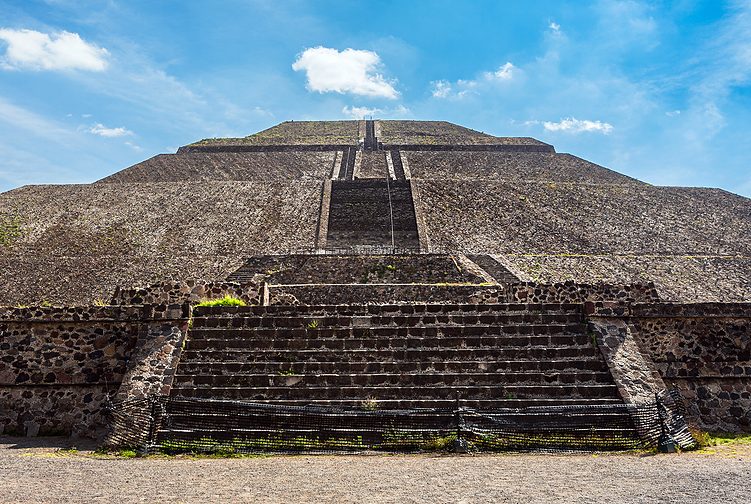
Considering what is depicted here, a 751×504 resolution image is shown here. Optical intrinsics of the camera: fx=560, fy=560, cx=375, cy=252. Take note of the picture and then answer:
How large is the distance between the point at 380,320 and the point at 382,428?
1.76 metres

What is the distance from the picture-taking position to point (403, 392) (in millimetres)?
6391

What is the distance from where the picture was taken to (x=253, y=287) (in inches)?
374

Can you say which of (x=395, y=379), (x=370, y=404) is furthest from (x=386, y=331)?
(x=370, y=404)

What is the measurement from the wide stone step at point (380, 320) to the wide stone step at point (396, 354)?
1.51 feet

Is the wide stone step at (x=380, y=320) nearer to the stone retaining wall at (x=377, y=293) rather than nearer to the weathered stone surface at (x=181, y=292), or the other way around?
Result: the weathered stone surface at (x=181, y=292)

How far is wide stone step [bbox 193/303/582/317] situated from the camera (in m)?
7.47

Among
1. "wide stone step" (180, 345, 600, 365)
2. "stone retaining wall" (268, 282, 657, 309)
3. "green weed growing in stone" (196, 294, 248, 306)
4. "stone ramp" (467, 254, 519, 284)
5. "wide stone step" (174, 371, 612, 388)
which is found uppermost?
"stone ramp" (467, 254, 519, 284)

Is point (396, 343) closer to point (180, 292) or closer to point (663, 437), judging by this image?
point (663, 437)

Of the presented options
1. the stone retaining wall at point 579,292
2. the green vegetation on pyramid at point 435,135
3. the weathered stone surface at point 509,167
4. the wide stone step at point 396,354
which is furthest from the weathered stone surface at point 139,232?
the green vegetation on pyramid at point 435,135

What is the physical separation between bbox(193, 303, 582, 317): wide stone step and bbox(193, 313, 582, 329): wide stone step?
3.7 inches

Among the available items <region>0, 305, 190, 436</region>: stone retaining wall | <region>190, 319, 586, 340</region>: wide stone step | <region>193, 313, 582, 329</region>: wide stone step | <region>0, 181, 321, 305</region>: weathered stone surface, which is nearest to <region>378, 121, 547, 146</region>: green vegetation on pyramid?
<region>0, 181, 321, 305</region>: weathered stone surface

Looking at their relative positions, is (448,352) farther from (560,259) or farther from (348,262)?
(560,259)

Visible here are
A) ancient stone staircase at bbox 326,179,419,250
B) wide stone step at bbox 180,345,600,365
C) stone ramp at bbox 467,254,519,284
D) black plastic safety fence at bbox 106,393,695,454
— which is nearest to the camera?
black plastic safety fence at bbox 106,393,695,454

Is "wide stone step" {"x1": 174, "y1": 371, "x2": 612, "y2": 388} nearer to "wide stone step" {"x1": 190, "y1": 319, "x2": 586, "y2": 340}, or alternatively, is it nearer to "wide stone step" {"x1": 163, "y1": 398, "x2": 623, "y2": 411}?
"wide stone step" {"x1": 163, "y1": 398, "x2": 623, "y2": 411}
